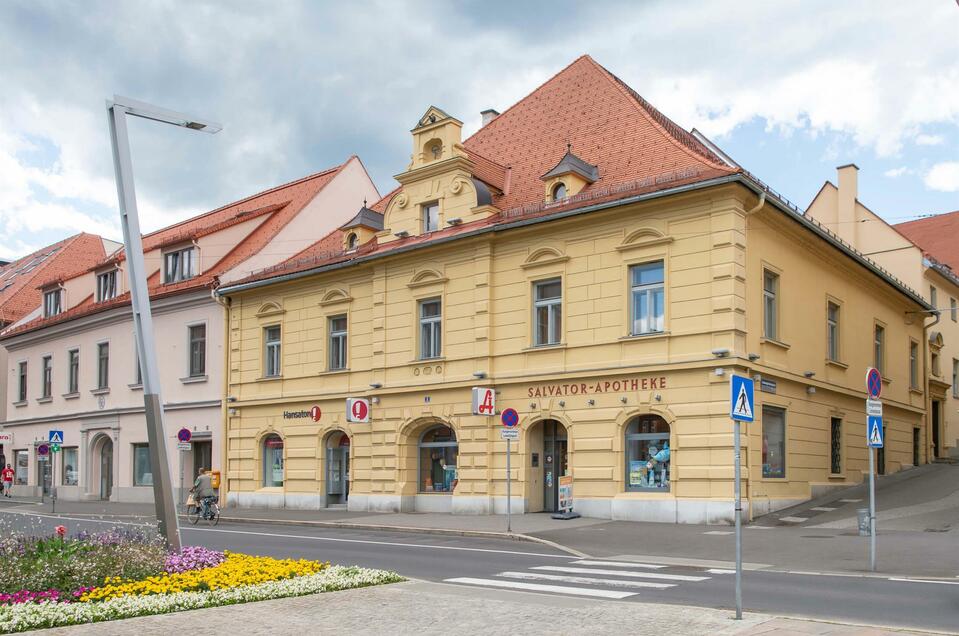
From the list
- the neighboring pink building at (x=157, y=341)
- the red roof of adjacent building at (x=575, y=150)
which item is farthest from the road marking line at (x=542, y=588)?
the neighboring pink building at (x=157, y=341)

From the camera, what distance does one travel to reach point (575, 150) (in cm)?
2783

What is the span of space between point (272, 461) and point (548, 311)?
1236cm

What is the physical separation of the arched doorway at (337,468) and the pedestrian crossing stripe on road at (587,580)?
1631cm

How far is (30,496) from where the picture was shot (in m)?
46.3

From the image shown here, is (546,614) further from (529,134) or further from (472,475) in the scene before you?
(529,134)

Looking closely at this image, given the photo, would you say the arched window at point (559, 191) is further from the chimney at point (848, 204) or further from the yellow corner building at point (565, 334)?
the chimney at point (848, 204)

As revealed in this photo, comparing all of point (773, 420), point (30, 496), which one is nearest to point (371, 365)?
point (773, 420)

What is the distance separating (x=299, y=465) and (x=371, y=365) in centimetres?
458

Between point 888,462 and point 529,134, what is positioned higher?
point 529,134

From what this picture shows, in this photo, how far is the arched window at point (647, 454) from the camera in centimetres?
2334

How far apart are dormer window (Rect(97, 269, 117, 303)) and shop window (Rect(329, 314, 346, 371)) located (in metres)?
15.1

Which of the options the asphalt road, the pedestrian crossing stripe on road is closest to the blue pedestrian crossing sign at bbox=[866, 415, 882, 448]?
the asphalt road

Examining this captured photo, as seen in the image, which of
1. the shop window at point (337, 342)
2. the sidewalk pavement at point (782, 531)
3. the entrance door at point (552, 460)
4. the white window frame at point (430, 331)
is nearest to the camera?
the sidewalk pavement at point (782, 531)

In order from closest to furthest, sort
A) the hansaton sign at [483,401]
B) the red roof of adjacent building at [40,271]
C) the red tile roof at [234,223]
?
the hansaton sign at [483,401] < the red tile roof at [234,223] < the red roof of adjacent building at [40,271]
